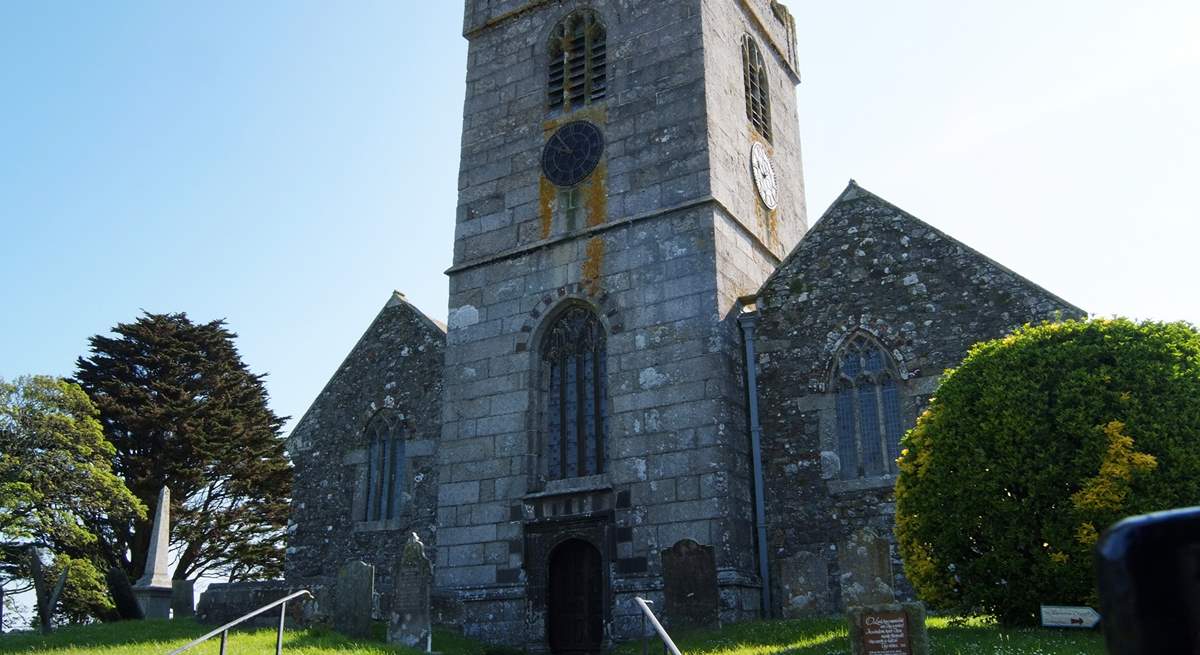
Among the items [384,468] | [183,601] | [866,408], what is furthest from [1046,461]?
[183,601]

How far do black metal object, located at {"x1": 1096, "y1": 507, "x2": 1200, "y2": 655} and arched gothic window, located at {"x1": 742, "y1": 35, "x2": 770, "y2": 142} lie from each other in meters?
21.2

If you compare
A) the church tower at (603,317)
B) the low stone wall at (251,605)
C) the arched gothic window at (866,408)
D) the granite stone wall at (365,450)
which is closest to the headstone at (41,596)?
the low stone wall at (251,605)

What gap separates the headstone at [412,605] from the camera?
15.4 m

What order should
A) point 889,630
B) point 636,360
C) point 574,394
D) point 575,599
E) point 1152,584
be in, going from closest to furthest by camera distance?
1. point 1152,584
2. point 889,630
3. point 575,599
4. point 636,360
5. point 574,394

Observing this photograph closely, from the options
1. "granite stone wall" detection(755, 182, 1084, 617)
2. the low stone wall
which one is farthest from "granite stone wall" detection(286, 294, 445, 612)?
"granite stone wall" detection(755, 182, 1084, 617)

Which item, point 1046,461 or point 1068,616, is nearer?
point 1068,616

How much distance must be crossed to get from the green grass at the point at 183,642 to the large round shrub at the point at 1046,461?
301 inches

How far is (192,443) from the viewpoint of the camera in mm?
34406

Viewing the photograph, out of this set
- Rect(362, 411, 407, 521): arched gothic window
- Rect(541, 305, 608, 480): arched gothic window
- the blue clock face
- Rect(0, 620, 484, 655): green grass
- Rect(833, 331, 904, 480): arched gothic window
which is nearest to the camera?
Rect(0, 620, 484, 655): green grass

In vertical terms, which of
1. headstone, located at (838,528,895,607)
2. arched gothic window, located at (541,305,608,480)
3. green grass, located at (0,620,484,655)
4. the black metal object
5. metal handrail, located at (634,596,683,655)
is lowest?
green grass, located at (0,620,484,655)

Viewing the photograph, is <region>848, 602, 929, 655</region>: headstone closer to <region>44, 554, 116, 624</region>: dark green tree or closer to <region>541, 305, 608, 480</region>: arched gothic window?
<region>541, 305, 608, 480</region>: arched gothic window

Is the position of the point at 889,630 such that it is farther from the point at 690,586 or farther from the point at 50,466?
the point at 50,466

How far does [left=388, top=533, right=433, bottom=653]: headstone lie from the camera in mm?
15445

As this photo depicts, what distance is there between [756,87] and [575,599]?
39.2 feet
